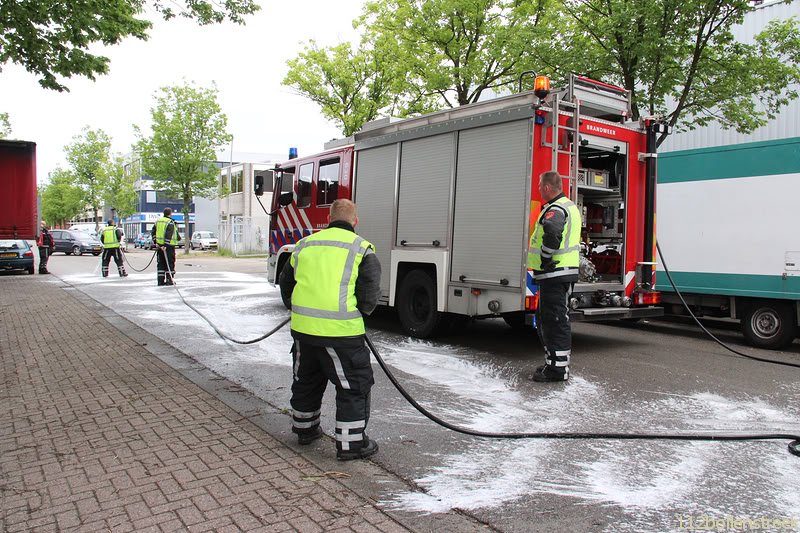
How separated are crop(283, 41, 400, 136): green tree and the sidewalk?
17.3 metres

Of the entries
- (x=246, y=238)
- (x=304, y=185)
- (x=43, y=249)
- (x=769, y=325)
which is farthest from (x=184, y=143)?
(x=769, y=325)

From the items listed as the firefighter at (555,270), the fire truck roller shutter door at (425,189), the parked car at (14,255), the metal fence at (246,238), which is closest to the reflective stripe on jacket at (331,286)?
the firefighter at (555,270)

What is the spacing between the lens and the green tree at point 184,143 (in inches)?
1414

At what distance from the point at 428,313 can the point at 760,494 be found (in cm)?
493

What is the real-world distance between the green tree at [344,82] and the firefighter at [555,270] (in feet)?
54.6

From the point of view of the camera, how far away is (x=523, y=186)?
6477 millimetres

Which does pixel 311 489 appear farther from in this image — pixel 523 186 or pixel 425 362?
pixel 523 186

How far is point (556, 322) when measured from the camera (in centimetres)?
577

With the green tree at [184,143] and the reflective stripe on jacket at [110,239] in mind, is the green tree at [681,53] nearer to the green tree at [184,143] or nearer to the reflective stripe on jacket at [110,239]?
the reflective stripe on jacket at [110,239]

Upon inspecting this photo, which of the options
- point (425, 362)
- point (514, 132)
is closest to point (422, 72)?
point (514, 132)

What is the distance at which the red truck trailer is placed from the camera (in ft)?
31.6

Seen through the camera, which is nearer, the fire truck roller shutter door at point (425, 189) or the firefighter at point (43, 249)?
the fire truck roller shutter door at point (425, 189)

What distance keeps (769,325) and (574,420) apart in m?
4.88

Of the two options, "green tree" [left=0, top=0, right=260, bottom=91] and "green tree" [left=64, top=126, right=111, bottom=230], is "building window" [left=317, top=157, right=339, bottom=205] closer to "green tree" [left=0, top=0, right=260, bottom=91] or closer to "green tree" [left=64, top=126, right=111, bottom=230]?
"green tree" [left=0, top=0, right=260, bottom=91]
